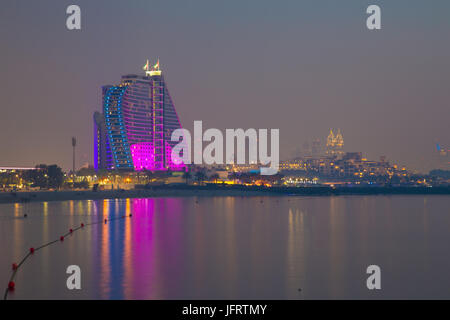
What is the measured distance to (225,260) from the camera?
38.5 m

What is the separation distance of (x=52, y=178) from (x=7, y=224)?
4946 inches

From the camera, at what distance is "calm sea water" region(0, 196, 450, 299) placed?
92.0ft

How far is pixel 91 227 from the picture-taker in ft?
199

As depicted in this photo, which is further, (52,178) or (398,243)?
(52,178)

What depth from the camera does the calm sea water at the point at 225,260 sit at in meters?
28.0

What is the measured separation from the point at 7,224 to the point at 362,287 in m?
46.0

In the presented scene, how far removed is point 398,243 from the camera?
50500 millimetres

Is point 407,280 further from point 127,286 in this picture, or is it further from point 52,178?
point 52,178

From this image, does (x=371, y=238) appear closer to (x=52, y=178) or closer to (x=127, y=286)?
(x=127, y=286)

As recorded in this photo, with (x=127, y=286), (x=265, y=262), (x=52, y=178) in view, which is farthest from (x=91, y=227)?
(x=52, y=178)
